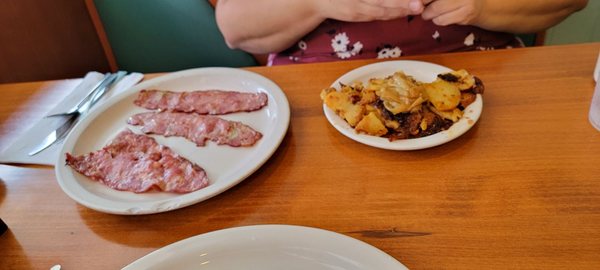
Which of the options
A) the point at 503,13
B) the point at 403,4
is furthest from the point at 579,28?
the point at 403,4

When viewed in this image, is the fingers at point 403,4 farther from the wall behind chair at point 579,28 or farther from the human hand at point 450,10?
the wall behind chair at point 579,28

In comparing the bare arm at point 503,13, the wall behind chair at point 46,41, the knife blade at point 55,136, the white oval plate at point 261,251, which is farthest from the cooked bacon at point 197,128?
the wall behind chair at point 46,41

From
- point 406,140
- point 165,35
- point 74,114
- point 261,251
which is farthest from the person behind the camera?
point 165,35

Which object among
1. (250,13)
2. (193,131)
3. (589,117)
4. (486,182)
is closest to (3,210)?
(193,131)

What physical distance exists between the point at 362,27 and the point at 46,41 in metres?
1.28

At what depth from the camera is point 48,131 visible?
2.86 ft

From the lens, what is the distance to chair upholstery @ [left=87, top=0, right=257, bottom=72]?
1408 mm

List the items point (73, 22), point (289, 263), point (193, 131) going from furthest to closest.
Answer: point (73, 22), point (193, 131), point (289, 263)

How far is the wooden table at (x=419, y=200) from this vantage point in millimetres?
539

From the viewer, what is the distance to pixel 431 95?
2.35 feet

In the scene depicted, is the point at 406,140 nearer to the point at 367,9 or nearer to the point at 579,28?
the point at 367,9

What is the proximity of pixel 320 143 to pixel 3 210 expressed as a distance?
1.72ft

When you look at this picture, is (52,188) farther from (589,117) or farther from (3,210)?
(589,117)

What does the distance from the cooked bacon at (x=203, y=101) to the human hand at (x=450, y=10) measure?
38 centimetres
